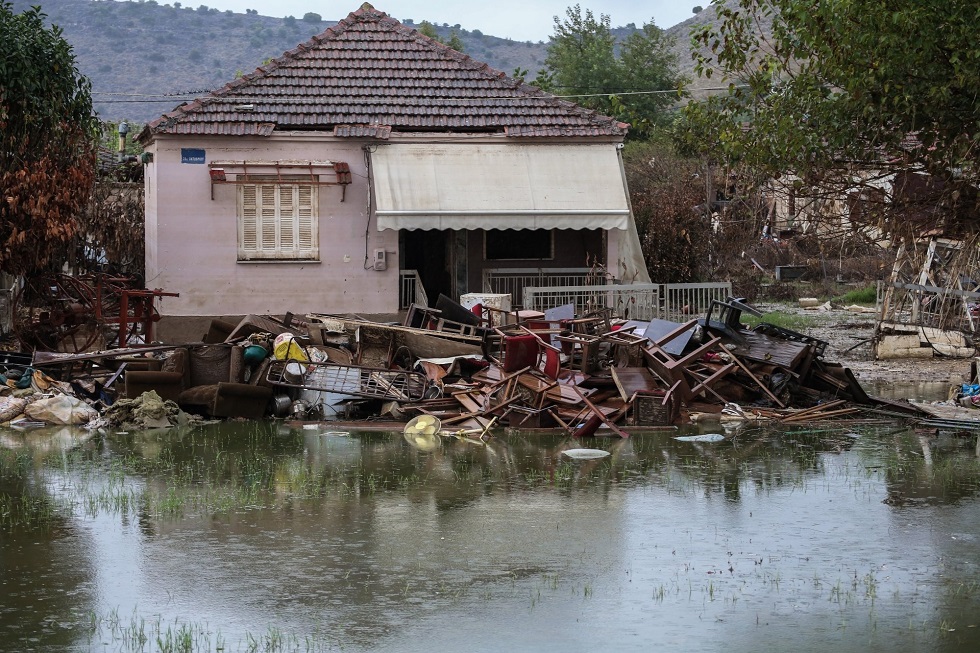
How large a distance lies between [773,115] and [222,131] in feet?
32.9

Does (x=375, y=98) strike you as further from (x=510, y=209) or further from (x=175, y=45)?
(x=175, y=45)

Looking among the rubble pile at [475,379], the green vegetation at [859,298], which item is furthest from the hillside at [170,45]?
the rubble pile at [475,379]

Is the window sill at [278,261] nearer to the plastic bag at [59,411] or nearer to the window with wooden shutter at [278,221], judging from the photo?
the window with wooden shutter at [278,221]

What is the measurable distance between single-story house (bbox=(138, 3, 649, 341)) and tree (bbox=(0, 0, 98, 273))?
2.11 metres

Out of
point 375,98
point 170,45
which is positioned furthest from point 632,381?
point 170,45

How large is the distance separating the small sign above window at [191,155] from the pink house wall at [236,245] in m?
0.06

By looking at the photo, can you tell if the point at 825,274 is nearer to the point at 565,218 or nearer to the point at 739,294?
the point at 739,294

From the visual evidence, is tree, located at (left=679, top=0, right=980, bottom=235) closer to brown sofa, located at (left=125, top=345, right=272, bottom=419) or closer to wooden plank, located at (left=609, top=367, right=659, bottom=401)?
wooden plank, located at (left=609, top=367, right=659, bottom=401)

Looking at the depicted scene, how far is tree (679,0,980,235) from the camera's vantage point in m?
10.9

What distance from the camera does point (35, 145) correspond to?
17.6 meters

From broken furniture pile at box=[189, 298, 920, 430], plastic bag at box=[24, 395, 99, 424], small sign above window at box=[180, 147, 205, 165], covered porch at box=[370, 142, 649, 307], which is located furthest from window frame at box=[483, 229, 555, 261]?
plastic bag at box=[24, 395, 99, 424]

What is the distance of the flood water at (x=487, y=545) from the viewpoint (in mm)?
6820

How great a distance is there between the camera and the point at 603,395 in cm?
1435

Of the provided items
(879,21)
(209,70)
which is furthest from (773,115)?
(209,70)
